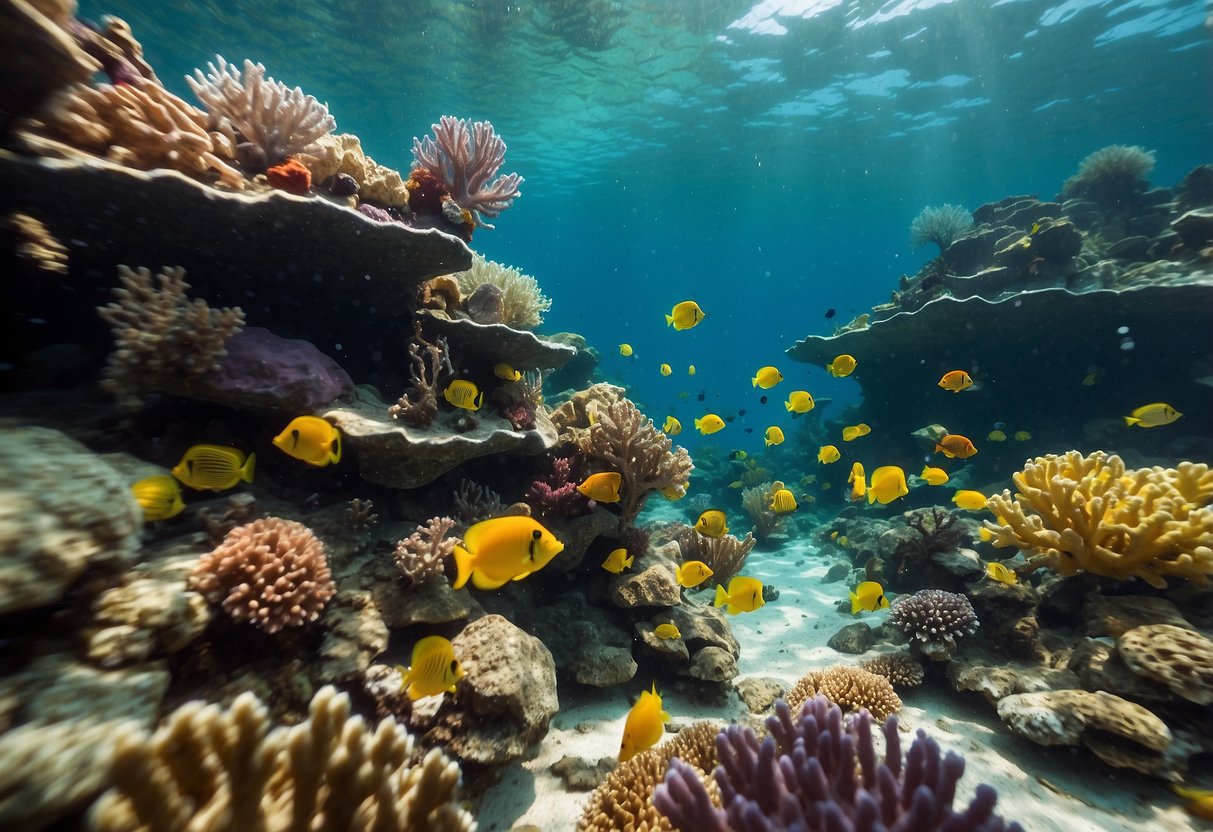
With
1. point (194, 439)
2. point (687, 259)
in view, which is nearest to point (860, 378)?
point (194, 439)

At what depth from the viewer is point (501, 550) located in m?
2.47

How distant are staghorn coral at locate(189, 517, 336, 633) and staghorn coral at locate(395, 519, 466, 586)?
51 cm

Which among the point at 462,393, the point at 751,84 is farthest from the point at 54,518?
the point at 751,84

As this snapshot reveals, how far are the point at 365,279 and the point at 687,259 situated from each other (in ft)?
255

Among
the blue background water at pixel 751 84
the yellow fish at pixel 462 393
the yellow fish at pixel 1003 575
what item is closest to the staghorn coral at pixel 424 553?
the yellow fish at pixel 462 393

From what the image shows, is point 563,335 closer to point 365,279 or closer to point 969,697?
point 365,279

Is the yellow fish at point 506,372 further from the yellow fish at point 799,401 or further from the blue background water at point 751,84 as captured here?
the blue background water at point 751,84

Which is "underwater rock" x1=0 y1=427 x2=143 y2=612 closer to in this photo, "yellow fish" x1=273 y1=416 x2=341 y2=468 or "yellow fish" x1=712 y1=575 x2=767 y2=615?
"yellow fish" x1=273 y1=416 x2=341 y2=468

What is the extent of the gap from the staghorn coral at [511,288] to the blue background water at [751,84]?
10.3 m

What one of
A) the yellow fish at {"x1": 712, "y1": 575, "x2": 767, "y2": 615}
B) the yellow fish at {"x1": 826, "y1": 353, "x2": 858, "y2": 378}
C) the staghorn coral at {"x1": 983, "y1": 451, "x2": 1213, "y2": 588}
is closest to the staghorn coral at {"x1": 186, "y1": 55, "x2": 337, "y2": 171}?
the yellow fish at {"x1": 712, "y1": 575, "x2": 767, "y2": 615}

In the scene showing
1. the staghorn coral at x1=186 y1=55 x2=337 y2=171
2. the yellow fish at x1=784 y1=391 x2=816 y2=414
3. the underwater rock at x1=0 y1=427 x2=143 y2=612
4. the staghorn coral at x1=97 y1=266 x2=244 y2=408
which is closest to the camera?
the underwater rock at x1=0 y1=427 x2=143 y2=612

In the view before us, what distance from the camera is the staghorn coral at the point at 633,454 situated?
5.07 m

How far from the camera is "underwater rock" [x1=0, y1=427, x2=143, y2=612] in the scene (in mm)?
1913

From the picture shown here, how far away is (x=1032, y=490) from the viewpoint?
4.76 metres
